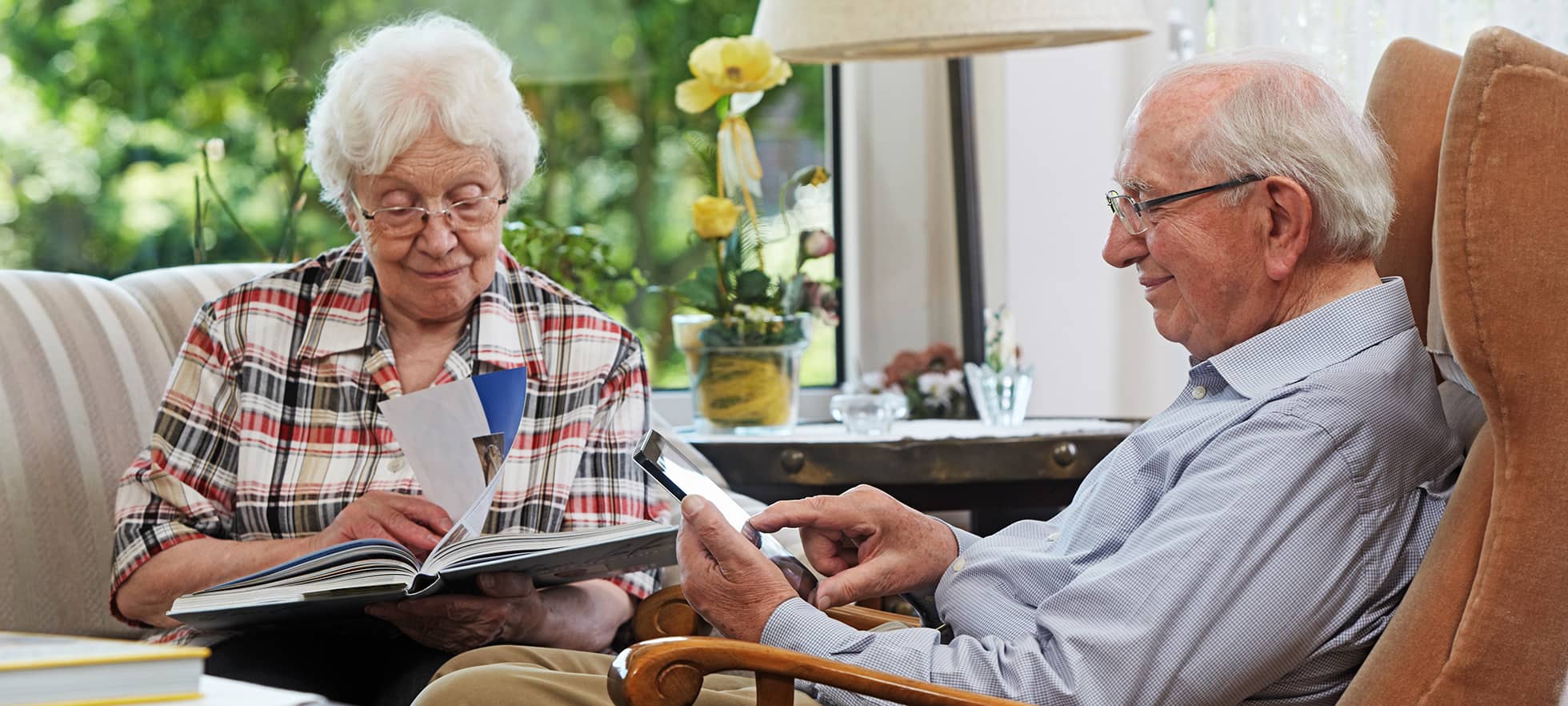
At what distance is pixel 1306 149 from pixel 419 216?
106cm

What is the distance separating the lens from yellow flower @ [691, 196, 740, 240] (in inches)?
98.0

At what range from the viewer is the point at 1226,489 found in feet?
3.93

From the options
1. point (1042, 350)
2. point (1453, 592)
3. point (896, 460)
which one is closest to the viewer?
point (1453, 592)

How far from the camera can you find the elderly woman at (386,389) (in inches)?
66.2

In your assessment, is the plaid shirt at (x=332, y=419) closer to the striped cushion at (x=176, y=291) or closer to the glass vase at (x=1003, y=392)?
the striped cushion at (x=176, y=291)

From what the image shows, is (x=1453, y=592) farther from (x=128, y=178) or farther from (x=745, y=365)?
(x=128, y=178)

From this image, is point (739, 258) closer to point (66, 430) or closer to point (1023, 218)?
point (1023, 218)

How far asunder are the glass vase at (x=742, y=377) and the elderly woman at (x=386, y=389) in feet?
1.76

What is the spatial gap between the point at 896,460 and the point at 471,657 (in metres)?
0.94

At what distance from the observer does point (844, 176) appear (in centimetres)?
325

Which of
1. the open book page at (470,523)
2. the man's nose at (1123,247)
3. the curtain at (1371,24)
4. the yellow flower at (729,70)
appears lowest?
the open book page at (470,523)

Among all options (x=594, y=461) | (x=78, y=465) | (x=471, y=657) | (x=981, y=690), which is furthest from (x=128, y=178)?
(x=981, y=690)

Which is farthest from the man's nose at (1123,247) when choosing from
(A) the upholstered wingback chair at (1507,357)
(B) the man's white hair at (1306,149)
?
(A) the upholstered wingback chair at (1507,357)

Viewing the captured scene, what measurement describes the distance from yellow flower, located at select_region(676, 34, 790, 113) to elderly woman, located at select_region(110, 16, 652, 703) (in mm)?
624
